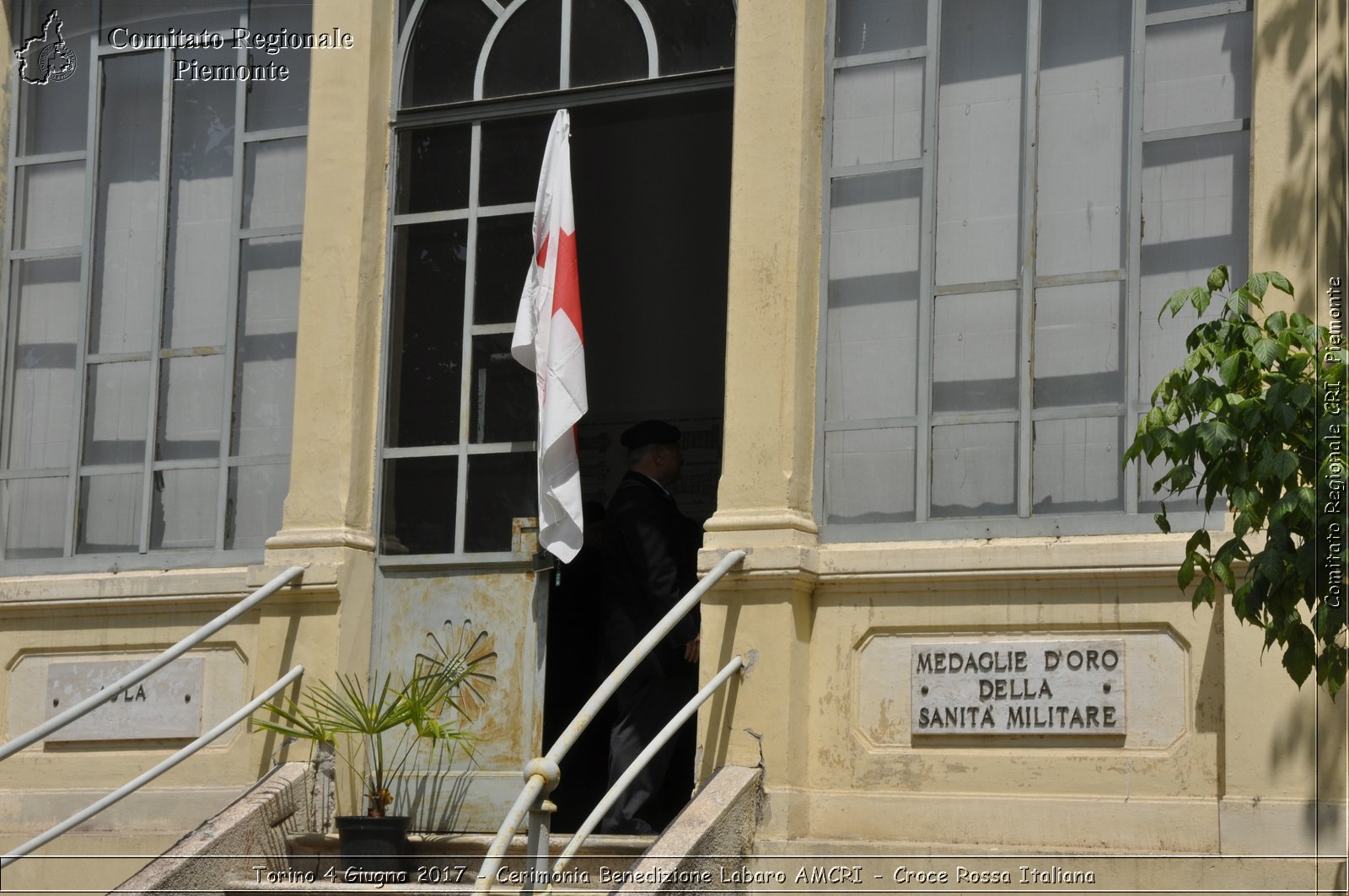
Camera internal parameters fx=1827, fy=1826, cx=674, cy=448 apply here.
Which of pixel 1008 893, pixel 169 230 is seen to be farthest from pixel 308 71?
pixel 1008 893

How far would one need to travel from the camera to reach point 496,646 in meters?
8.16

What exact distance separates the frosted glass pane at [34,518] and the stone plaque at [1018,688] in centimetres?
445

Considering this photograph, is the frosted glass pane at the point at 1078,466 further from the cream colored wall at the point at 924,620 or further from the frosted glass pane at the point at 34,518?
the frosted glass pane at the point at 34,518

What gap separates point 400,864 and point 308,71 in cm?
392

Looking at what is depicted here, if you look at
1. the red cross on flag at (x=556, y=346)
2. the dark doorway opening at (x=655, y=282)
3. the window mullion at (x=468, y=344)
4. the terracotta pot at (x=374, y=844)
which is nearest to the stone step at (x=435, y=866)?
the terracotta pot at (x=374, y=844)

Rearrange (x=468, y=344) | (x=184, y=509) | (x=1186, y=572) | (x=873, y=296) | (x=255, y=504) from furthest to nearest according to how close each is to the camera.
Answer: (x=184, y=509) < (x=255, y=504) < (x=468, y=344) < (x=873, y=296) < (x=1186, y=572)

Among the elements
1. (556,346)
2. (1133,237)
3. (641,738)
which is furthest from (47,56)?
(1133,237)

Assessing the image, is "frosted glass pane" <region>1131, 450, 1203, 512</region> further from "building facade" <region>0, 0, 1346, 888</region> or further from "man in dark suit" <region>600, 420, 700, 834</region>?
"man in dark suit" <region>600, 420, 700, 834</region>

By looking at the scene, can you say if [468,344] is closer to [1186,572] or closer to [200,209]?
[200,209]

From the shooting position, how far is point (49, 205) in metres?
9.48

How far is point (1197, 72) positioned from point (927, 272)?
52.4 inches

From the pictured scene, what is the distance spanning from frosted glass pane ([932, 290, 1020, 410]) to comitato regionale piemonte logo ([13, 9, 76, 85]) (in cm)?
491

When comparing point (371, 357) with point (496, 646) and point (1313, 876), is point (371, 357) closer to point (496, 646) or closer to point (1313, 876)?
point (496, 646)

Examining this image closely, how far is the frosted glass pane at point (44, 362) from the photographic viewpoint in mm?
9250
